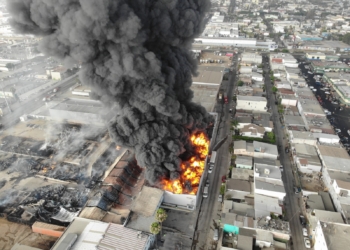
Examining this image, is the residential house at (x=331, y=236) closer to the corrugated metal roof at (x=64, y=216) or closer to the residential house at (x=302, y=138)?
the residential house at (x=302, y=138)

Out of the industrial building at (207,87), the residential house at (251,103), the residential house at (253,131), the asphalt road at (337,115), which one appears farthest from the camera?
the industrial building at (207,87)

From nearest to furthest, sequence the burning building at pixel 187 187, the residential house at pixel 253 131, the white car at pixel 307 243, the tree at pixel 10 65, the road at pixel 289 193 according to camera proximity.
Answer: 1. the white car at pixel 307 243
2. the road at pixel 289 193
3. the burning building at pixel 187 187
4. the residential house at pixel 253 131
5. the tree at pixel 10 65

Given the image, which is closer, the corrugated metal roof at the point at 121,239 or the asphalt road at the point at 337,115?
the corrugated metal roof at the point at 121,239

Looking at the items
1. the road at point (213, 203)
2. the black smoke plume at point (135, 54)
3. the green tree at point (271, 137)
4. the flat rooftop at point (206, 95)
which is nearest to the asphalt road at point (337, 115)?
the green tree at point (271, 137)

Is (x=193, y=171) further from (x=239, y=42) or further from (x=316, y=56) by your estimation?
(x=239, y=42)

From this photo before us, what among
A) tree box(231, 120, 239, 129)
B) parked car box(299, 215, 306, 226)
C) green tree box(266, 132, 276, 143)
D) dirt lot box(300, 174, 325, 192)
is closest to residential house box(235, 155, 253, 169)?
dirt lot box(300, 174, 325, 192)

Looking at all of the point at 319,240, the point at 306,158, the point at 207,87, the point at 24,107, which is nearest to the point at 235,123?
the point at 306,158

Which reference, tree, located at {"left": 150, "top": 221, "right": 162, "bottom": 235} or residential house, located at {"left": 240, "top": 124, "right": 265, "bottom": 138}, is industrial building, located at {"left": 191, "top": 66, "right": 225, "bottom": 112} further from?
tree, located at {"left": 150, "top": 221, "right": 162, "bottom": 235}
